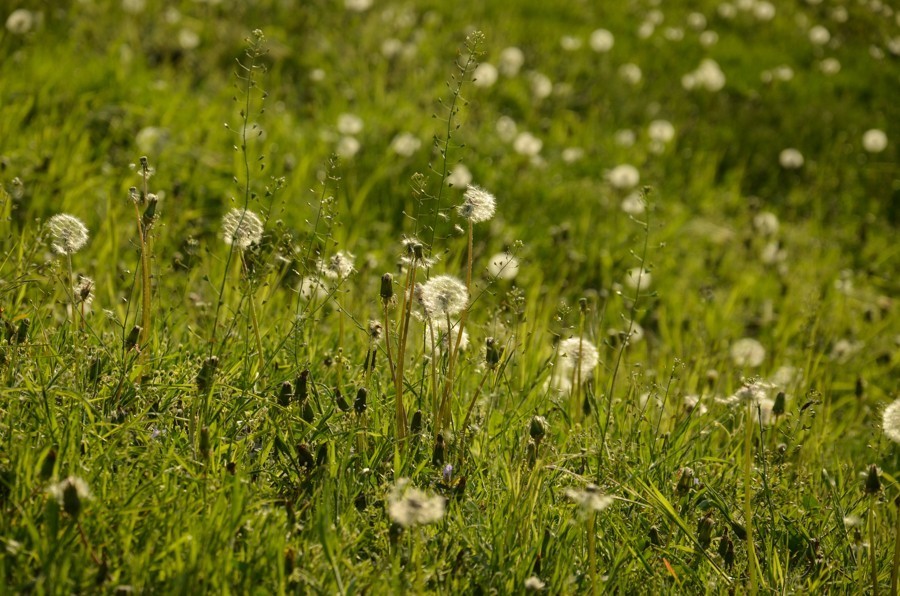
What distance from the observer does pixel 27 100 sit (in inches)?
158

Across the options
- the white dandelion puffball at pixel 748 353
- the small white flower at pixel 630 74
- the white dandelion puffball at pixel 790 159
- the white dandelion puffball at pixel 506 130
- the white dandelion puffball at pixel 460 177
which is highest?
the white dandelion puffball at pixel 460 177

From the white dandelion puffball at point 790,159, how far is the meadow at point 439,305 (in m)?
0.07

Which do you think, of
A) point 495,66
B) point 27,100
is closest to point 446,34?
point 495,66

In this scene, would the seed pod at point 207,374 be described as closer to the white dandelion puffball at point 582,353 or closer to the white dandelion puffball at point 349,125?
the white dandelion puffball at point 582,353

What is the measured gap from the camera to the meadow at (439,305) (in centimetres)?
178

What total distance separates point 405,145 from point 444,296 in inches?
111

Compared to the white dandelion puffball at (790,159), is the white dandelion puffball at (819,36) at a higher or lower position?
higher

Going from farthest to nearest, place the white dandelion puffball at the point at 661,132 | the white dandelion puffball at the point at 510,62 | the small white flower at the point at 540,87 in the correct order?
the white dandelion puffball at the point at 510,62, the small white flower at the point at 540,87, the white dandelion puffball at the point at 661,132

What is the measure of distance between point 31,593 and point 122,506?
9.2 inches

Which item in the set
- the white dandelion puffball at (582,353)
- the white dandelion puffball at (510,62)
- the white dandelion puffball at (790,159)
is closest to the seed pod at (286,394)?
the white dandelion puffball at (582,353)

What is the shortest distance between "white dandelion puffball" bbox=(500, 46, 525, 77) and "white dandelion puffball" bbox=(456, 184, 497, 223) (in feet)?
14.9

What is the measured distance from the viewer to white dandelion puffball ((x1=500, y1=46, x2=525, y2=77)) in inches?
250

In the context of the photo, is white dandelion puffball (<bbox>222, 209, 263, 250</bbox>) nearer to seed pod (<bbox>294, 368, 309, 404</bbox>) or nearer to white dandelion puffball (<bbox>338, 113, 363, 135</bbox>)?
seed pod (<bbox>294, 368, 309, 404</bbox>)

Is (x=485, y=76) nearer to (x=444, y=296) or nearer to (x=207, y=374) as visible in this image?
(x=444, y=296)
